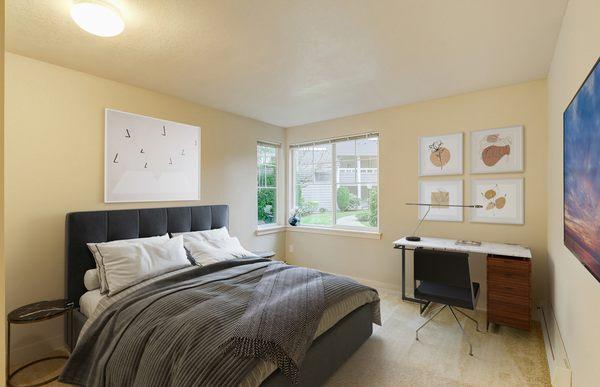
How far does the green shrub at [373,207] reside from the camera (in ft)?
14.0

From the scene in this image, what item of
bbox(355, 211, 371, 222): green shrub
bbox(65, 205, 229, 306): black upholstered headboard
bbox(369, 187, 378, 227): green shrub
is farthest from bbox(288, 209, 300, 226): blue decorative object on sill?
bbox(65, 205, 229, 306): black upholstered headboard

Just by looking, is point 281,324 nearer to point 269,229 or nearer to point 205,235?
point 205,235

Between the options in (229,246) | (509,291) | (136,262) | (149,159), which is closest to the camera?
(136,262)

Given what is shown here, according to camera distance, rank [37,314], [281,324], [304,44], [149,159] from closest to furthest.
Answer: [281,324] < [37,314] < [304,44] < [149,159]

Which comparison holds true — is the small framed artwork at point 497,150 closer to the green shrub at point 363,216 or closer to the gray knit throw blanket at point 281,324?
the green shrub at point 363,216

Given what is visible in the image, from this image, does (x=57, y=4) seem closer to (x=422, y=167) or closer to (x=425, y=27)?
(x=425, y=27)

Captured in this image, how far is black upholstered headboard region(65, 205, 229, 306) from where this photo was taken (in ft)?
8.45

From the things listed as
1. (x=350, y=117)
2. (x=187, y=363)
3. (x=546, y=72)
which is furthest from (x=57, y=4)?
(x=546, y=72)

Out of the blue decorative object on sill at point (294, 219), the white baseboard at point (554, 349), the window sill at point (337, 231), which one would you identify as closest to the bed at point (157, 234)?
the white baseboard at point (554, 349)

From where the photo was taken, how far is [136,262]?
2.56 metres

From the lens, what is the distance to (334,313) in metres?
2.20

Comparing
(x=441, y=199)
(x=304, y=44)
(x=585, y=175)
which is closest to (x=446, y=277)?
(x=441, y=199)

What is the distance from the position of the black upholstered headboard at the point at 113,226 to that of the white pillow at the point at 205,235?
4.8 inches

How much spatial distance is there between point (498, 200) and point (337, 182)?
2.19 meters
